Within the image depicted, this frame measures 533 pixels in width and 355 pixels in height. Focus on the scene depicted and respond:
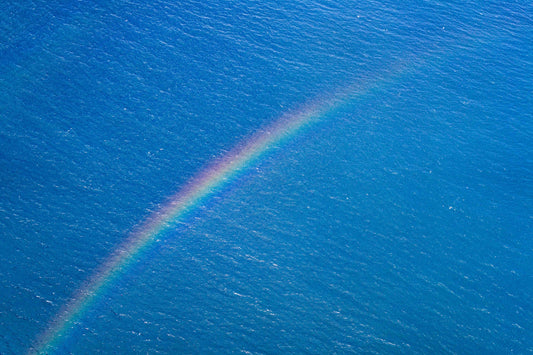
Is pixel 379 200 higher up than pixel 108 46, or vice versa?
pixel 108 46

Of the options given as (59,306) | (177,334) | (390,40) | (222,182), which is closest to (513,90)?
(390,40)

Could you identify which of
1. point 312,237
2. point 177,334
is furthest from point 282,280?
point 177,334

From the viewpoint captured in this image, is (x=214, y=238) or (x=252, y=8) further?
(x=252, y=8)

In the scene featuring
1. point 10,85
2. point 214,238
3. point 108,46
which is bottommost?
point 214,238

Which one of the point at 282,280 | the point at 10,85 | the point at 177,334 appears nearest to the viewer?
the point at 177,334

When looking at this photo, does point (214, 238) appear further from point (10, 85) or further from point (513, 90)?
point (513, 90)

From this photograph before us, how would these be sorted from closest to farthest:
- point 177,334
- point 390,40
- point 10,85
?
1. point 177,334
2. point 10,85
3. point 390,40

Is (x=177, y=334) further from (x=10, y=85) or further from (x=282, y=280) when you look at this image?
(x=10, y=85)
